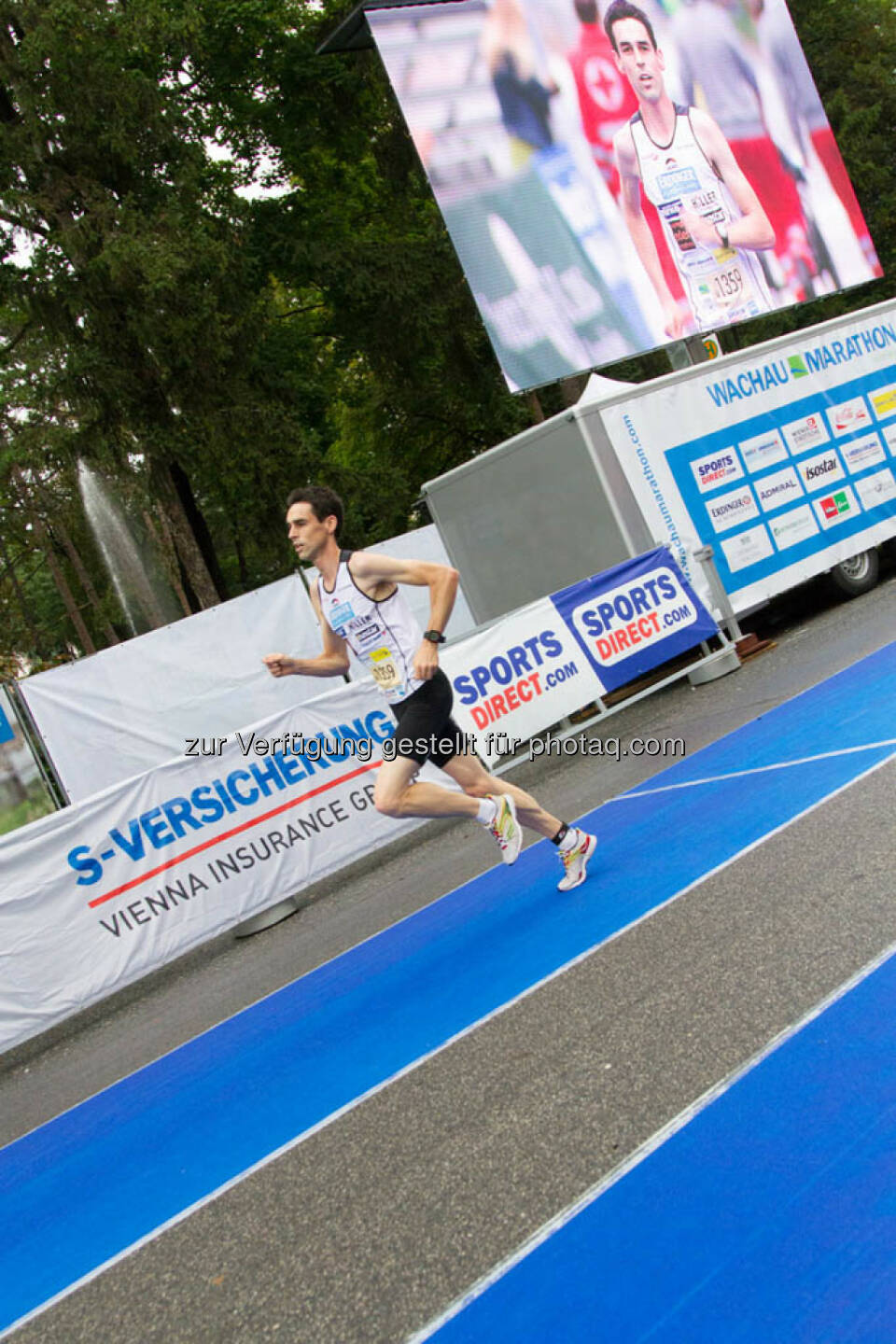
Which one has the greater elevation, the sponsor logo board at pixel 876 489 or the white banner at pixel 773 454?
the white banner at pixel 773 454

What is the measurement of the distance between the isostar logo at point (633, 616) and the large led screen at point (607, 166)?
16.9 ft

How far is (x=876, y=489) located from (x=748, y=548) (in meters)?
2.57

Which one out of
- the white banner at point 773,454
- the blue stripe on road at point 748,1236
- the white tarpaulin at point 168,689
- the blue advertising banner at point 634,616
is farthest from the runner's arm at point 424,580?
the white tarpaulin at point 168,689

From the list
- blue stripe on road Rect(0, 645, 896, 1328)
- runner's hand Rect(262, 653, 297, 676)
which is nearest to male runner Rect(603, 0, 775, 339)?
blue stripe on road Rect(0, 645, 896, 1328)

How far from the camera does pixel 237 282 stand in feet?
69.0

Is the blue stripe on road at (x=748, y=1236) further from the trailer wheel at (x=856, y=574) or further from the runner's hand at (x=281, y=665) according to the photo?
the trailer wheel at (x=856, y=574)

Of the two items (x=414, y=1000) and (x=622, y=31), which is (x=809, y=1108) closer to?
(x=414, y=1000)

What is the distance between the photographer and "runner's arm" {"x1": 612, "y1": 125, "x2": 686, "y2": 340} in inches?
645

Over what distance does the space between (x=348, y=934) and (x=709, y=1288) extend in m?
4.86

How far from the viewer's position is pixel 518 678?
10164mm

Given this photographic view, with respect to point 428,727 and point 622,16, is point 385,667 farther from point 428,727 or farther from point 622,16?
point 622,16

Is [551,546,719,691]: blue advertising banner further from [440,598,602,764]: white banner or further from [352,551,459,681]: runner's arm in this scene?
[352,551,459,681]: runner's arm

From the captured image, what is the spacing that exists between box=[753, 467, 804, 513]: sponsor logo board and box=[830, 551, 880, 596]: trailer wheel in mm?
1156

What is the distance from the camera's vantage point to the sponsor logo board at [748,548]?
1261 cm
